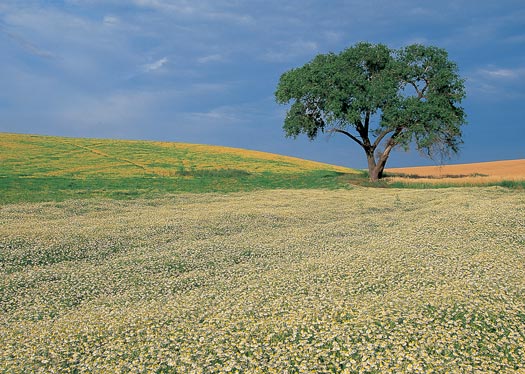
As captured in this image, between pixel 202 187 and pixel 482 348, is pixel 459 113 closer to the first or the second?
pixel 202 187

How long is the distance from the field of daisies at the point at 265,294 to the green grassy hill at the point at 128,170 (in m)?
16.4

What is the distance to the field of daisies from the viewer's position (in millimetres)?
7875

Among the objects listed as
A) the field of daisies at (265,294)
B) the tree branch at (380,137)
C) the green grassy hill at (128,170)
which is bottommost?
the field of daisies at (265,294)

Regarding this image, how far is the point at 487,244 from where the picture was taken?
1628 cm

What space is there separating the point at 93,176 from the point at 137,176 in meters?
4.56

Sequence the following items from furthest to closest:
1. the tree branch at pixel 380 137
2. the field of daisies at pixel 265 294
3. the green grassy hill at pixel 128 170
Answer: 1. the tree branch at pixel 380 137
2. the green grassy hill at pixel 128 170
3. the field of daisies at pixel 265 294

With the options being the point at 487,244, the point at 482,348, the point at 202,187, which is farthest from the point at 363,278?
the point at 202,187

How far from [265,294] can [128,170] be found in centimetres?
4446

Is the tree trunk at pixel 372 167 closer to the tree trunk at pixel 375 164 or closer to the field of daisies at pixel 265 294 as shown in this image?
the tree trunk at pixel 375 164

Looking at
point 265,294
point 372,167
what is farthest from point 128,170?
Answer: point 265,294

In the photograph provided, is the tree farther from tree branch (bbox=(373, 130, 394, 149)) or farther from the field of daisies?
the field of daisies

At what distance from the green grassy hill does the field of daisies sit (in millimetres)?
16418

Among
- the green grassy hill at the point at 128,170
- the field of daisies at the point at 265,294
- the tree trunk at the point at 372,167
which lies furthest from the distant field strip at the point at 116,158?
the field of daisies at the point at 265,294

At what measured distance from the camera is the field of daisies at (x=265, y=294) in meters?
7.88
